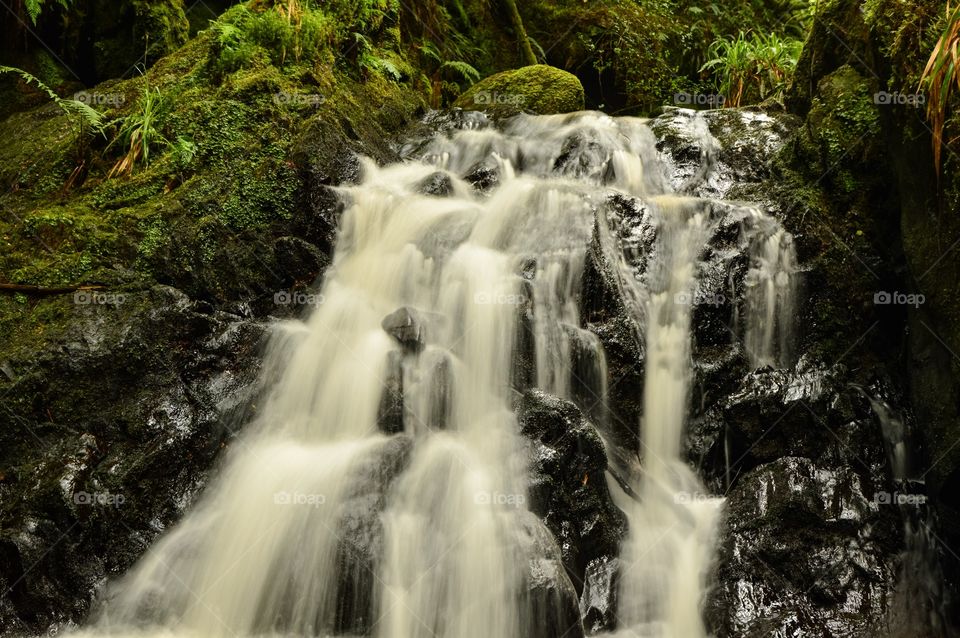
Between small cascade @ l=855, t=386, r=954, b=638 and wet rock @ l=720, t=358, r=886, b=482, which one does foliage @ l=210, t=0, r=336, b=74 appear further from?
small cascade @ l=855, t=386, r=954, b=638

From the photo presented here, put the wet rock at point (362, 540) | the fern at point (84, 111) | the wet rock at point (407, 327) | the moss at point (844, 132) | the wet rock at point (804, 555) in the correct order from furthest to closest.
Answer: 1. the fern at point (84, 111)
2. the moss at point (844, 132)
3. the wet rock at point (407, 327)
4. the wet rock at point (804, 555)
5. the wet rock at point (362, 540)

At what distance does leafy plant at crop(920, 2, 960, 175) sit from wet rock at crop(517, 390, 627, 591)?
2942mm

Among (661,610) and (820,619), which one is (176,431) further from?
(820,619)

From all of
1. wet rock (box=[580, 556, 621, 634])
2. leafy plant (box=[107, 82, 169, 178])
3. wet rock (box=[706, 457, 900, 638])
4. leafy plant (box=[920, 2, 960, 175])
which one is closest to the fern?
leafy plant (box=[107, 82, 169, 178])

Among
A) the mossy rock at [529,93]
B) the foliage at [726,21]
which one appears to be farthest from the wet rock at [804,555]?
the foliage at [726,21]

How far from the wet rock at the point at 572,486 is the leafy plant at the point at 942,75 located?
294cm

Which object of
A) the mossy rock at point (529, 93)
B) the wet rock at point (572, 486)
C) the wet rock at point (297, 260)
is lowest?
the wet rock at point (572, 486)

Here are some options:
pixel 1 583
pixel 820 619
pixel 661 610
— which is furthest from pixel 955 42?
pixel 1 583

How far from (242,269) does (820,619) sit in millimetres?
5305

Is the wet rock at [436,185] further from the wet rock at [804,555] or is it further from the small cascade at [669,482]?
the wet rock at [804,555]

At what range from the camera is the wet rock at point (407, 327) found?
503 centimetres

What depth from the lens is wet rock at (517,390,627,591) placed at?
13.4 ft

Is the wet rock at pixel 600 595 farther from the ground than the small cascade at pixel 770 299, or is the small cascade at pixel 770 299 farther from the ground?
the small cascade at pixel 770 299

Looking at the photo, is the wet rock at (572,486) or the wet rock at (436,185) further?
the wet rock at (436,185)
